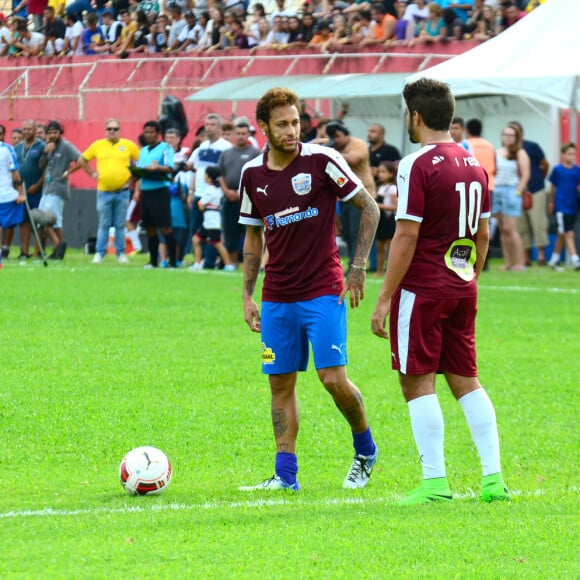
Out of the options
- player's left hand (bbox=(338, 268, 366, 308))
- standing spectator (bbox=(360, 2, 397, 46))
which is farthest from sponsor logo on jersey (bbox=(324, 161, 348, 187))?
standing spectator (bbox=(360, 2, 397, 46))

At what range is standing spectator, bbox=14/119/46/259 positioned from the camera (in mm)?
24094

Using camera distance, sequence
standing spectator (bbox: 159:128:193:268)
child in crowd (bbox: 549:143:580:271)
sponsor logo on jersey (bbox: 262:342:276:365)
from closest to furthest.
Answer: sponsor logo on jersey (bbox: 262:342:276:365), child in crowd (bbox: 549:143:580:271), standing spectator (bbox: 159:128:193:268)

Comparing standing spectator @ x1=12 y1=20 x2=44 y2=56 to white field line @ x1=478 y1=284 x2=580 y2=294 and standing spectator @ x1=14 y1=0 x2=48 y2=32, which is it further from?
white field line @ x1=478 y1=284 x2=580 y2=294

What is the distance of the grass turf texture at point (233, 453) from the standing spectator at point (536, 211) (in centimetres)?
654

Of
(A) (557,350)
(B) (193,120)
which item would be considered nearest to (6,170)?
(B) (193,120)

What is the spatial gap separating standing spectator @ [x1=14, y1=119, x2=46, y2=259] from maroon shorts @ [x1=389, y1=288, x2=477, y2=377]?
1817 cm

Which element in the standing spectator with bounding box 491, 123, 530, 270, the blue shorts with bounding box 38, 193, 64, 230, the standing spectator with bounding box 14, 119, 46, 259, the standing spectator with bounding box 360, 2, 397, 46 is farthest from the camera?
the standing spectator with bounding box 360, 2, 397, 46

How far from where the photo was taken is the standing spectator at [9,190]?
2247 cm

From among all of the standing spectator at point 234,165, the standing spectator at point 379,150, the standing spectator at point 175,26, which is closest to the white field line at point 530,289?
the standing spectator at point 379,150

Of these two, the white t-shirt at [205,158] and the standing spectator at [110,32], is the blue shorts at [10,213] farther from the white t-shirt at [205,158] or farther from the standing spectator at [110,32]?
the standing spectator at [110,32]

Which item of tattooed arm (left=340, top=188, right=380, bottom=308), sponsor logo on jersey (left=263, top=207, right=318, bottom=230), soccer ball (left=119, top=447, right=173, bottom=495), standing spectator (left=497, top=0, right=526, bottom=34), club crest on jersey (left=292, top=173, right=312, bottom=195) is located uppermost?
club crest on jersey (left=292, top=173, right=312, bottom=195)

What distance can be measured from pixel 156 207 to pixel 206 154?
113 centimetres

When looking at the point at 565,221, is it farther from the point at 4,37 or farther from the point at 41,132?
the point at 4,37

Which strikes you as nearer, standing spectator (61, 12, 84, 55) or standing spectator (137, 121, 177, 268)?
standing spectator (137, 121, 177, 268)
